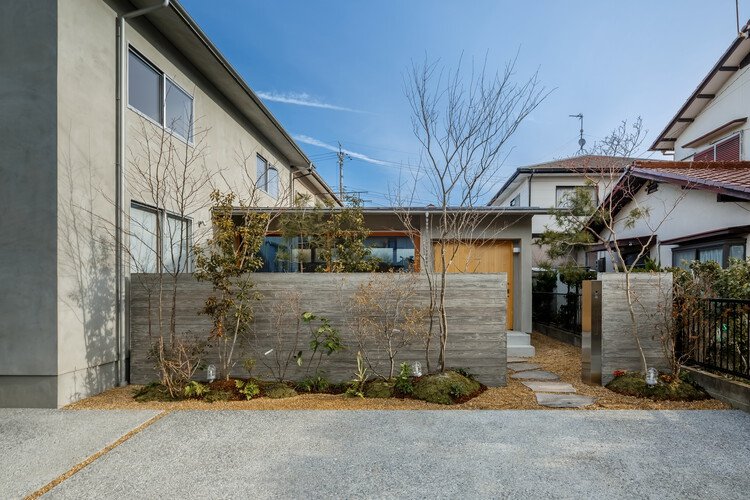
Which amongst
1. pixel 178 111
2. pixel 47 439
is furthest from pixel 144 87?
pixel 47 439

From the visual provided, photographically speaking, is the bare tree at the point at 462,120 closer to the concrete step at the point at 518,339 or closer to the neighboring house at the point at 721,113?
the concrete step at the point at 518,339

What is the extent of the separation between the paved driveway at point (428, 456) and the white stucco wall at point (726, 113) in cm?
1031

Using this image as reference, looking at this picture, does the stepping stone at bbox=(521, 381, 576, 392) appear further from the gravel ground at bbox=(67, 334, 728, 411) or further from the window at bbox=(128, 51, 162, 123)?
the window at bbox=(128, 51, 162, 123)

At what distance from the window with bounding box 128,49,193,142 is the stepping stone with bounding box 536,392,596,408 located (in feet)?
20.6

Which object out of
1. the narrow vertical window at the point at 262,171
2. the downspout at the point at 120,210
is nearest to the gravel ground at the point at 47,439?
the downspout at the point at 120,210

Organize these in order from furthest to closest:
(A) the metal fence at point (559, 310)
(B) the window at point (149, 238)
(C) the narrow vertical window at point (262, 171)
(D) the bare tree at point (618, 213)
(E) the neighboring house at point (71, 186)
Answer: (C) the narrow vertical window at point (262, 171)
(A) the metal fence at point (559, 310)
(D) the bare tree at point (618, 213)
(B) the window at point (149, 238)
(E) the neighboring house at point (71, 186)

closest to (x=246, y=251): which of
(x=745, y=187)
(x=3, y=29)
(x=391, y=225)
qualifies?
(x=3, y=29)

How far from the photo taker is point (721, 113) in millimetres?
12141

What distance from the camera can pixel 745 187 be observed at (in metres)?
6.73

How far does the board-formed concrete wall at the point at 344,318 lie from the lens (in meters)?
5.68

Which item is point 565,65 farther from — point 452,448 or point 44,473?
point 44,473

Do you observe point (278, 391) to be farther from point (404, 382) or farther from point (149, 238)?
point (149, 238)

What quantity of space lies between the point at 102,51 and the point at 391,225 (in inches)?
236

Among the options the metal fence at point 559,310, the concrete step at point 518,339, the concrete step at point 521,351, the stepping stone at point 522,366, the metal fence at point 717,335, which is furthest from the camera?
the metal fence at point 559,310
